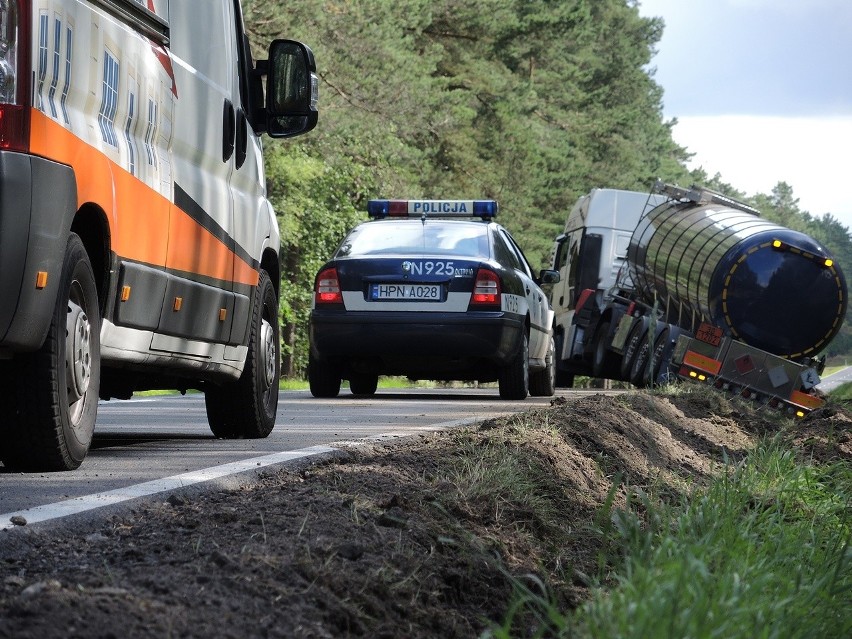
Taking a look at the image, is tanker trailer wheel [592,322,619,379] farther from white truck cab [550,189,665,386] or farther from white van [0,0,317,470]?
white van [0,0,317,470]

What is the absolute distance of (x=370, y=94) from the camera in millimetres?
30531

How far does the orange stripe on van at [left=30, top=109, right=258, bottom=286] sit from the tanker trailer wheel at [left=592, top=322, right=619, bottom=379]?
15.8 metres

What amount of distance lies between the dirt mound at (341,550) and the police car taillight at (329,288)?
649 cm

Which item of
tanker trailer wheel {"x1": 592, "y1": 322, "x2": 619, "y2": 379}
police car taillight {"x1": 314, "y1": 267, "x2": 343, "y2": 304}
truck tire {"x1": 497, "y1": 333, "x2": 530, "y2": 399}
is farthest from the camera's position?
tanker trailer wheel {"x1": 592, "y1": 322, "x2": 619, "y2": 379}

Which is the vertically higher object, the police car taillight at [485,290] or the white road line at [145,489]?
the police car taillight at [485,290]

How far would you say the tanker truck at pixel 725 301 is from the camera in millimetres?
16359

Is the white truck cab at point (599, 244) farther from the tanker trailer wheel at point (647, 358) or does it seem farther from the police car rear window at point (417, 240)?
the police car rear window at point (417, 240)

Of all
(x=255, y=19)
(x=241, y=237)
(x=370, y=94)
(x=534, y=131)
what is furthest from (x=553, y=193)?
(x=241, y=237)

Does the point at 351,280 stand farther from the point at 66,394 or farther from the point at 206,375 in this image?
the point at 66,394

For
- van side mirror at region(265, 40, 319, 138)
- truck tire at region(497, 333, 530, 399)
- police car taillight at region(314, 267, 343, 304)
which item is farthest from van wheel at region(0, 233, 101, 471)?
truck tire at region(497, 333, 530, 399)

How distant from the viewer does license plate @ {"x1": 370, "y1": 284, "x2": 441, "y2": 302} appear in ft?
44.6

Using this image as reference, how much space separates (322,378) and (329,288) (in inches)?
45.8

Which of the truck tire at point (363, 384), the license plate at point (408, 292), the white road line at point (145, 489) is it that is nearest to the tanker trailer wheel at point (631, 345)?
the truck tire at point (363, 384)

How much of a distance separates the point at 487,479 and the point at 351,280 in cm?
822
